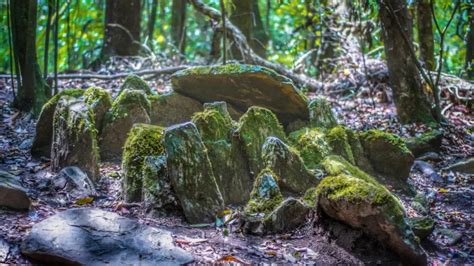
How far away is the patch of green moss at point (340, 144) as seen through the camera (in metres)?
5.89

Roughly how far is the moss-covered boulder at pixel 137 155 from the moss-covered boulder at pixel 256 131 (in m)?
0.95

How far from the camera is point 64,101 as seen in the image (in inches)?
218

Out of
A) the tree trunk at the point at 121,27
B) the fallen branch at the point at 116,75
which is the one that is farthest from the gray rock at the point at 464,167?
the tree trunk at the point at 121,27

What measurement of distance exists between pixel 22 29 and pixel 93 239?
4398 mm

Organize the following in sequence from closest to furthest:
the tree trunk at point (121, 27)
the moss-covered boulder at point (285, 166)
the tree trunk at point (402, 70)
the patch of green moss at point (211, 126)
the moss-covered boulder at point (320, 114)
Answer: the moss-covered boulder at point (285, 166) → the patch of green moss at point (211, 126) → the moss-covered boulder at point (320, 114) → the tree trunk at point (402, 70) → the tree trunk at point (121, 27)

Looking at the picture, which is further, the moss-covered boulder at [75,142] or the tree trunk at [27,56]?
the tree trunk at [27,56]

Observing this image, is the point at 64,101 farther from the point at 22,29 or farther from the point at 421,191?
the point at 421,191

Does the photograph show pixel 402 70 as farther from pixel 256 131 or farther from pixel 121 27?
pixel 121 27

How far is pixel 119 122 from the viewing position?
238 inches

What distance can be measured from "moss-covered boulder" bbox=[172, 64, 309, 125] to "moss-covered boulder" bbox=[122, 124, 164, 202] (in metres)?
1.54

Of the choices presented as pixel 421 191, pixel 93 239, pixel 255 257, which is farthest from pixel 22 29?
pixel 421 191

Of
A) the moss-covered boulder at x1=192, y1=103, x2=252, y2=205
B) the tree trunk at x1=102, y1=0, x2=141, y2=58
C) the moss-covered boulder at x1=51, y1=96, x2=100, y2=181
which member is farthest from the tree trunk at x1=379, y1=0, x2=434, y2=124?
the tree trunk at x1=102, y1=0, x2=141, y2=58

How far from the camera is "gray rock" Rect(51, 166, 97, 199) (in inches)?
187

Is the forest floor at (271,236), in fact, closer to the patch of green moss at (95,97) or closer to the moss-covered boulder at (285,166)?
the moss-covered boulder at (285,166)
